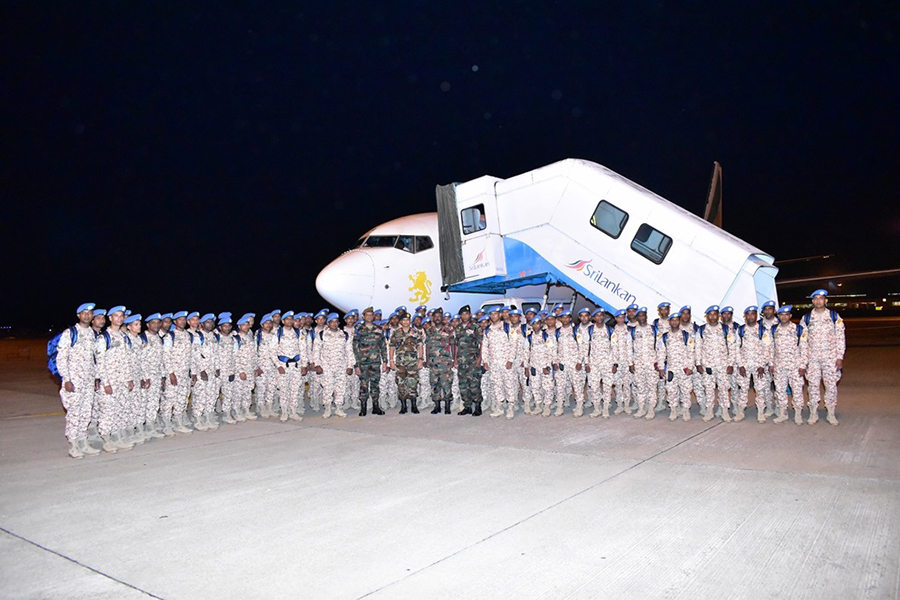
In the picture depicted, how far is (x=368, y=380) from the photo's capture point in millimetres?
10734

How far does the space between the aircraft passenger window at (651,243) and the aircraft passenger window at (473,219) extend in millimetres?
3119

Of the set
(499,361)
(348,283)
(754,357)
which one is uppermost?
(348,283)

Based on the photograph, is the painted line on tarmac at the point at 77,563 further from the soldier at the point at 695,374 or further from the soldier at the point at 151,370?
the soldier at the point at 695,374

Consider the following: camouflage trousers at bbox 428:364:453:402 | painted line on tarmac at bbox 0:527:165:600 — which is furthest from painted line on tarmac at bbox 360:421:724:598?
camouflage trousers at bbox 428:364:453:402

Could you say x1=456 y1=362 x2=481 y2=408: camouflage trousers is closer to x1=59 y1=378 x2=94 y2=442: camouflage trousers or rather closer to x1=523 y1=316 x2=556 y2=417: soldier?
x1=523 y1=316 x2=556 y2=417: soldier

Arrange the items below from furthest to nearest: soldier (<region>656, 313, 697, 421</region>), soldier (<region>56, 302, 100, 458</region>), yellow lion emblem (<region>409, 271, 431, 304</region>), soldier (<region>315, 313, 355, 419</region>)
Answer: yellow lion emblem (<region>409, 271, 431, 304</region>), soldier (<region>315, 313, 355, 419</region>), soldier (<region>656, 313, 697, 421</region>), soldier (<region>56, 302, 100, 458</region>)

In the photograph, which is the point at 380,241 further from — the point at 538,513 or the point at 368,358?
the point at 538,513

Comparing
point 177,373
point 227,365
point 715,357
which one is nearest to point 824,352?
point 715,357

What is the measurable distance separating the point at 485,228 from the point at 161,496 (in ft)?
26.9

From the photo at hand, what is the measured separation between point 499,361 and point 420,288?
3.56 meters

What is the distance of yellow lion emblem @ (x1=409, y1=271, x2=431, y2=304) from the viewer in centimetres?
1317

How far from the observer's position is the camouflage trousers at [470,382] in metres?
10.6

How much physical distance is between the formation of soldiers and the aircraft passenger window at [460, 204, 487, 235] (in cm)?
207

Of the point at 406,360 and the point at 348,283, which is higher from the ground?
the point at 348,283
